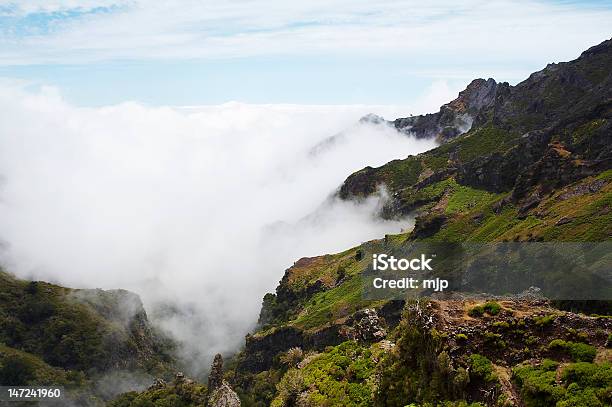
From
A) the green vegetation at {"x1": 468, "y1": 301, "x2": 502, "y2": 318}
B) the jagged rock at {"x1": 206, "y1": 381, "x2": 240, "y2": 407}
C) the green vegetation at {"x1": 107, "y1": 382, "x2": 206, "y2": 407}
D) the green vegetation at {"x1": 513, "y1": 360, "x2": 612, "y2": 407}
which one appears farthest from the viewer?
the green vegetation at {"x1": 107, "y1": 382, "x2": 206, "y2": 407}

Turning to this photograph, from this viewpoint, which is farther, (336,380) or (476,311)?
(336,380)

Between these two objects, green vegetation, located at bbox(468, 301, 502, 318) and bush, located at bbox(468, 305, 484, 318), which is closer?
green vegetation, located at bbox(468, 301, 502, 318)

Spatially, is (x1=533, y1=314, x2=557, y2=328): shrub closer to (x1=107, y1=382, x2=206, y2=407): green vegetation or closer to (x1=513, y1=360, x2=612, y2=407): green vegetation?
(x1=513, y1=360, x2=612, y2=407): green vegetation

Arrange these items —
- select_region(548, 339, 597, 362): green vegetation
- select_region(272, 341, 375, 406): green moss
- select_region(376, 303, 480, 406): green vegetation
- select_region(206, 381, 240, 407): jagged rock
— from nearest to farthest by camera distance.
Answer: select_region(548, 339, 597, 362): green vegetation < select_region(376, 303, 480, 406): green vegetation < select_region(272, 341, 375, 406): green moss < select_region(206, 381, 240, 407): jagged rock

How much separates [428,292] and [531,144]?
84.0 m

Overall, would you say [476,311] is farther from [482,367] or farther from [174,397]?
[174,397]

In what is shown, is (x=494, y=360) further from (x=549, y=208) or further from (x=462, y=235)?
(x=462, y=235)

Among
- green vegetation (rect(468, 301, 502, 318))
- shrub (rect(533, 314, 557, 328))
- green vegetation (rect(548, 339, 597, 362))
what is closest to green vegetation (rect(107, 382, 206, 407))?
green vegetation (rect(468, 301, 502, 318))

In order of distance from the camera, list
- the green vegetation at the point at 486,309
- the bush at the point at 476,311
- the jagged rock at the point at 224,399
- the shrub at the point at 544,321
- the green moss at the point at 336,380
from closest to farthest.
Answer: the shrub at the point at 544,321 → the green vegetation at the point at 486,309 → the bush at the point at 476,311 → the green moss at the point at 336,380 → the jagged rock at the point at 224,399

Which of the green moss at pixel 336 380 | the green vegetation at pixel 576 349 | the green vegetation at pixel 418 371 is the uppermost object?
the green vegetation at pixel 576 349

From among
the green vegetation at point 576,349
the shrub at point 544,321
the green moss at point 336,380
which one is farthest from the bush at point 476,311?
the green moss at point 336,380

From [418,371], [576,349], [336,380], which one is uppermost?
[576,349]

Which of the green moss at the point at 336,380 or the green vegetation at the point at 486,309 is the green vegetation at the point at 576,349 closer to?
the green vegetation at the point at 486,309

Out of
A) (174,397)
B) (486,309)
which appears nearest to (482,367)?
(486,309)
